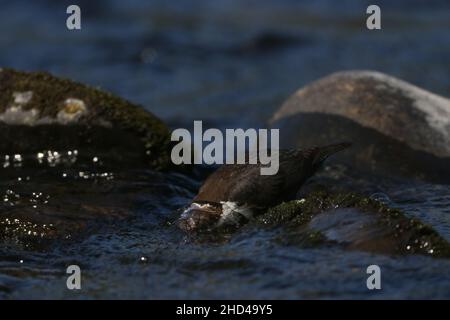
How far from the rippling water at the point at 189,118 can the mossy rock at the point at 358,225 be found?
0.08 meters

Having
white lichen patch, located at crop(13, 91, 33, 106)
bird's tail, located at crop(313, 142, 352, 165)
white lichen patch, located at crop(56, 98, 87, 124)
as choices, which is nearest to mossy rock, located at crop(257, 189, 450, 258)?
bird's tail, located at crop(313, 142, 352, 165)

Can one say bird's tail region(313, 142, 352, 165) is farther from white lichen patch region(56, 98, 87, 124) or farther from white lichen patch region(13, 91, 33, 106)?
white lichen patch region(13, 91, 33, 106)

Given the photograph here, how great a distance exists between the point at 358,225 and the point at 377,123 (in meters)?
2.85

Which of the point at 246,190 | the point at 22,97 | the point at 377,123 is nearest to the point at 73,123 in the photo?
the point at 22,97

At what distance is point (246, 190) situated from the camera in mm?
6156

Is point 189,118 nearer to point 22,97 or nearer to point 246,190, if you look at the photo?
point 22,97

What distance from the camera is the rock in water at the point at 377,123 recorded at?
771cm

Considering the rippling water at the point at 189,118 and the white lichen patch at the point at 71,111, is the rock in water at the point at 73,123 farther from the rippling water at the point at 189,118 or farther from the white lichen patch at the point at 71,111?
the rippling water at the point at 189,118

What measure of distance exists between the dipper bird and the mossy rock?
40 centimetres

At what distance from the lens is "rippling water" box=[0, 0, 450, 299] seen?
4.99 meters

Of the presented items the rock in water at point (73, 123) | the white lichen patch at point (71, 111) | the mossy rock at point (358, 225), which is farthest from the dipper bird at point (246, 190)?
the white lichen patch at point (71, 111)

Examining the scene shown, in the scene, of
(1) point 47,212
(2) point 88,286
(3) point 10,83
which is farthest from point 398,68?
(2) point 88,286

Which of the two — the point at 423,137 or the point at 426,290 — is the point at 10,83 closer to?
the point at 423,137
